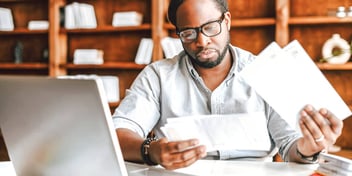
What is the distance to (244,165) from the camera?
4.02ft

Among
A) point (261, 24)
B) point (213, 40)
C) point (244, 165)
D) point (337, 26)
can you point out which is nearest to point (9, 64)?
point (261, 24)

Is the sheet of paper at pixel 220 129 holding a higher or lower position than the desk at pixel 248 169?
higher

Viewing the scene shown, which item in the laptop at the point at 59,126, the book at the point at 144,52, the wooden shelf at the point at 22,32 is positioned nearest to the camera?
the laptop at the point at 59,126

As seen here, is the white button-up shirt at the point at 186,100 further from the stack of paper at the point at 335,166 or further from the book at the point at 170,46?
the book at the point at 170,46

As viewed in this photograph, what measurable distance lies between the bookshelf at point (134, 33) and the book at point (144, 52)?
64 mm

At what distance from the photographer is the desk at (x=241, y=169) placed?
1.12 m

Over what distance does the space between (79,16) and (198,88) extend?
8.68 ft

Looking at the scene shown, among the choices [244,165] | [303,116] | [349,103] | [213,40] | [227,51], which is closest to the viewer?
[303,116]

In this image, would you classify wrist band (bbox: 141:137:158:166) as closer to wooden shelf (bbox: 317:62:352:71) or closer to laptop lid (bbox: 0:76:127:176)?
laptop lid (bbox: 0:76:127:176)

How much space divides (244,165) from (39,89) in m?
0.63

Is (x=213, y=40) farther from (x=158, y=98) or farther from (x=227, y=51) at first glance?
(x=158, y=98)

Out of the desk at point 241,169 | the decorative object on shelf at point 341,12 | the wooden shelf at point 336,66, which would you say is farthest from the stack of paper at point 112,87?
the desk at point 241,169

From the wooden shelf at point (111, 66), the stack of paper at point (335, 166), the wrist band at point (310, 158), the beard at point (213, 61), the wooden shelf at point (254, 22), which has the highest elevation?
the wooden shelf at point (254, 22)

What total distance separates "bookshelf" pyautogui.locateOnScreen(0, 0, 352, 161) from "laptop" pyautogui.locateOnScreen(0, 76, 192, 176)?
2546 mm
